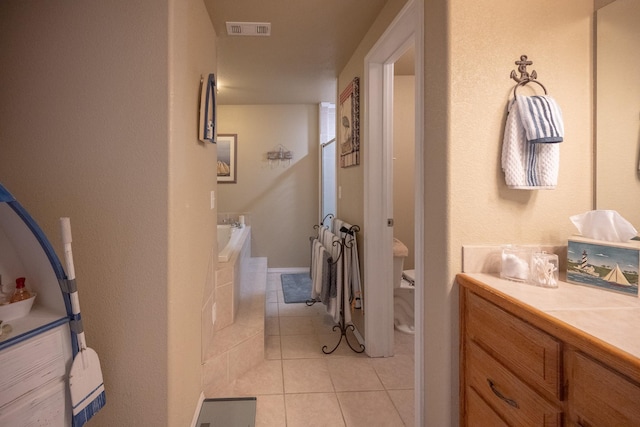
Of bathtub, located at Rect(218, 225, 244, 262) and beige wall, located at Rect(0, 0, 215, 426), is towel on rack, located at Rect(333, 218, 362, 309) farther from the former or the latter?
beige wall, located at Rect(0, 0, 215, 426)

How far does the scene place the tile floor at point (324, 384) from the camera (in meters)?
1.77

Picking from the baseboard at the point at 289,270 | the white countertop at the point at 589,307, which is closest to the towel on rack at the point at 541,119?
the white countertop at the point at 589,307

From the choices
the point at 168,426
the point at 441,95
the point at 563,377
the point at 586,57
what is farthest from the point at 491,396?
the point at 586,57

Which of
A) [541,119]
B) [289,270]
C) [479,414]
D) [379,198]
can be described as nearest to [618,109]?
[541,119]

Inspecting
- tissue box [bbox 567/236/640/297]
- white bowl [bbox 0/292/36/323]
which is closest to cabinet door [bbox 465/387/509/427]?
tissue box [bbox 567/236/640/297]

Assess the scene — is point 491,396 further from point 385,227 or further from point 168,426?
point 385,227

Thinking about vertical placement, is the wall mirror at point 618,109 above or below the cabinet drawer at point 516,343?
above

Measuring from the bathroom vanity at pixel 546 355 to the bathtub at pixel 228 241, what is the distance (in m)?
1.81

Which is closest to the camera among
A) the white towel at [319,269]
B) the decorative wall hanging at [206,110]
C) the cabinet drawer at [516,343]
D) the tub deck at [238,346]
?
the cabinet drawer at [516,343]

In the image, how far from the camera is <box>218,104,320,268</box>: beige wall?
4625 mm

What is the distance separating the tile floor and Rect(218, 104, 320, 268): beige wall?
199 centimetres

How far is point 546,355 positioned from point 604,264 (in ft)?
1.45

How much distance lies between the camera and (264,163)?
4.67 meters

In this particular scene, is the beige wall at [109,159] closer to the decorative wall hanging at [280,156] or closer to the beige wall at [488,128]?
the beige wall at [488,128]
